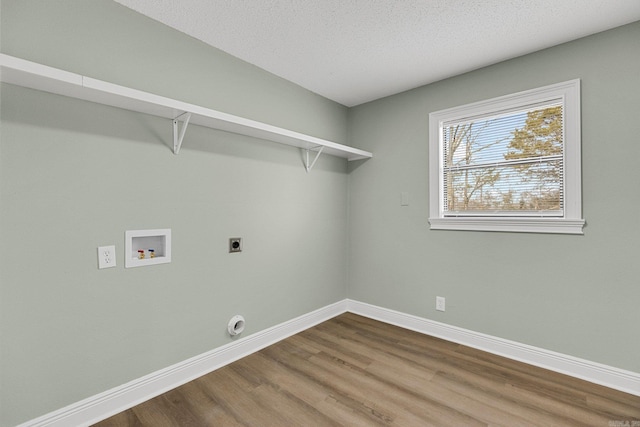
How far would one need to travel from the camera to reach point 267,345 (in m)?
2.54

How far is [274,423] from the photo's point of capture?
64.6 inches

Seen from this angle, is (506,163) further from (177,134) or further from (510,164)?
(177,134)

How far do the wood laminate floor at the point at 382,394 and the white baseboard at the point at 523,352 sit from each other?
0.23 feet

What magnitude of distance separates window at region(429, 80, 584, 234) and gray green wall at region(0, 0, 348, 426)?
149 centimetres

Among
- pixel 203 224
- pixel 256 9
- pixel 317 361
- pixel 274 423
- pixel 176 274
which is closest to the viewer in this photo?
pixel 274 423

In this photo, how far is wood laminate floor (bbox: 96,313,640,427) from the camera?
1665 millimetres

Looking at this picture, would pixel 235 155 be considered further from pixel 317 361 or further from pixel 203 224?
pixel 317 361

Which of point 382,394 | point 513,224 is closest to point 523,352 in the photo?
point 513,224

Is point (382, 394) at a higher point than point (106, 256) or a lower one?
lower

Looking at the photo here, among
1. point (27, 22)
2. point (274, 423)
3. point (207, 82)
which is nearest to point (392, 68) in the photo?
point (207, 82)

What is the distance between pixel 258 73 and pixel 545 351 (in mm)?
3087

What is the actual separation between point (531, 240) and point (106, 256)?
2866 millimetres

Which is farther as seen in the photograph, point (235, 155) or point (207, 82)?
point (235, 155)

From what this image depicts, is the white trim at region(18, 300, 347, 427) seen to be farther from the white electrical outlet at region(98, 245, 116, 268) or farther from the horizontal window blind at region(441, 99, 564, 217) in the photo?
the horizontal window blind at region(441, 99, 564, 217)
